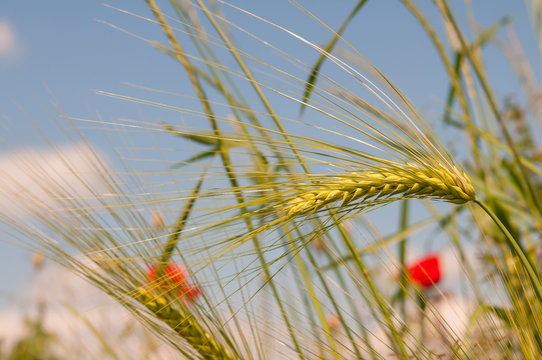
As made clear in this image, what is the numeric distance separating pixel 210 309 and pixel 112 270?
4.6 inches

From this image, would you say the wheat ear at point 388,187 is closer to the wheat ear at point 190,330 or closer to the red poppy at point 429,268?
the wheat ear at point 190,330

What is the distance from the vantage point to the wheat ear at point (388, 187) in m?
0.41

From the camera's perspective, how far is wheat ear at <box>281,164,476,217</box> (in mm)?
409

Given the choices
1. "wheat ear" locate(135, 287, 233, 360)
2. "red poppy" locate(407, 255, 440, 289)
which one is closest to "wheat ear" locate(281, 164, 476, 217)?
"wheat ear" locate(135, 287, 233, 360)

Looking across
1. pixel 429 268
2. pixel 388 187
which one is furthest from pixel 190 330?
pixel 429 268

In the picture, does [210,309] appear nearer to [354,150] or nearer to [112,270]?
[112,270]

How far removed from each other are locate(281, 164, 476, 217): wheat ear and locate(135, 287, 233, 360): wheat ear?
227 mm

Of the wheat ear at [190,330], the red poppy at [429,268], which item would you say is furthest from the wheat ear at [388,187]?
the red poppy at [429,268]

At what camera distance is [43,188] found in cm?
56

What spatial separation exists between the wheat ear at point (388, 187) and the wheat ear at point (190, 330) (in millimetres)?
227

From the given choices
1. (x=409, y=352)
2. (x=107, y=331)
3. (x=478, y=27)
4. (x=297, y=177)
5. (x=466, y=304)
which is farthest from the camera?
(x=478, y=27)

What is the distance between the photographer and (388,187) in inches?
16.8

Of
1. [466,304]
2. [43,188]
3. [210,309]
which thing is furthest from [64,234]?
[466,304]

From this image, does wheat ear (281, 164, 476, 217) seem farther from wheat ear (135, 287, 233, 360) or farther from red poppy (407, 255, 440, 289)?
red poppy (407, 255, 440, 289)
